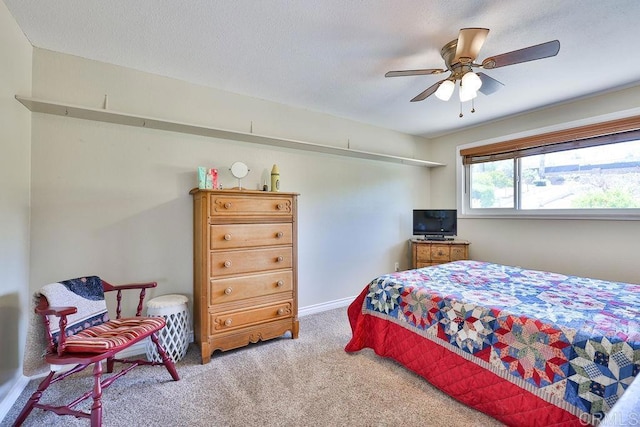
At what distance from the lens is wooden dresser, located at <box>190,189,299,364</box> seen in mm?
2254

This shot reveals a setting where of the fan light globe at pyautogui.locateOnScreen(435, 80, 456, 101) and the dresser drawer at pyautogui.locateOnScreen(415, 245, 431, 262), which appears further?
the dresser drawer at pyautogui.locateOnScreen(415, 245, 431, 262)

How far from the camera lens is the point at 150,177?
2.45m

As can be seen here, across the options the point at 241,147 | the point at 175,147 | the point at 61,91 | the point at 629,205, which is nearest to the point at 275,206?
the point at 241,147

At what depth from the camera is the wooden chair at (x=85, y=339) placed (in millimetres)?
1479

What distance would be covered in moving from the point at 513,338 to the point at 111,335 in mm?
2321

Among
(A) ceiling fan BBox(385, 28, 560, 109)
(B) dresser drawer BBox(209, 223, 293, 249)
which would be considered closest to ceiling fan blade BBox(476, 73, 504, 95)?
(A) ceiling fan BBox(385, 28, 560, 109)

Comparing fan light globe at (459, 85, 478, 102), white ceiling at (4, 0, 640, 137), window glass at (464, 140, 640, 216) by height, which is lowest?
window glass at (464, 140, 640, 216)

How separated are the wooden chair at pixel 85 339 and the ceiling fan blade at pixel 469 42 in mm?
2631

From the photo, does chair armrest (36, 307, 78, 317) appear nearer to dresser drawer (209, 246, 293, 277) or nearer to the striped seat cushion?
the striped seat cushion

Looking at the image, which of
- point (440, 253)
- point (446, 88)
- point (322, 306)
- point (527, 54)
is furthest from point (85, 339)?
point (440, 253)

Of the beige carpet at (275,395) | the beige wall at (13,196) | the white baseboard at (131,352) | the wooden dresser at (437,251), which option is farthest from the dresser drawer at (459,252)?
the beige wall at (13,196)

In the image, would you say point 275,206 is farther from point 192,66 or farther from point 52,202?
point 52,202

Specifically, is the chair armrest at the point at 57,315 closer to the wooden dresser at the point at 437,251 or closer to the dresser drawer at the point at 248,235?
the dresser drawer at the point at 248,235

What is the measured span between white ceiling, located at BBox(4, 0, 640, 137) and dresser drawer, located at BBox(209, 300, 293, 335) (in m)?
2.06
